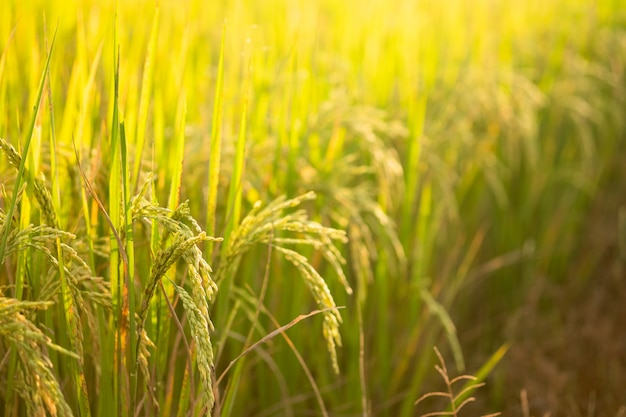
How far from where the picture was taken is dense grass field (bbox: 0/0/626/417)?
100cm

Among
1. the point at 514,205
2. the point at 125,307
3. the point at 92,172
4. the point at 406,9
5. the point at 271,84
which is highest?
the point at 406,9

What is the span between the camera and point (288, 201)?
103cm

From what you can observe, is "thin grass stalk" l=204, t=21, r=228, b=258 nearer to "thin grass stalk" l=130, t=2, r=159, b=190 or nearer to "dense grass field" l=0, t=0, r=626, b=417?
"dense grass field" l=0, t=0, r=626, b=417

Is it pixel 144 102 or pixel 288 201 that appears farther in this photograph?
pixel 144 102

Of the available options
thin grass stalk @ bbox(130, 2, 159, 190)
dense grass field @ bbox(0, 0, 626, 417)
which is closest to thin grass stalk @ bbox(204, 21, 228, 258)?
dense grass field @ bbox(0, 0, 626, 417)

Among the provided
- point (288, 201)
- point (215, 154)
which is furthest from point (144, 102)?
point (288, 201)

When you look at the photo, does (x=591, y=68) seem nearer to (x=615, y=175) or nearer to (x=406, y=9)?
(x=615, y=175)

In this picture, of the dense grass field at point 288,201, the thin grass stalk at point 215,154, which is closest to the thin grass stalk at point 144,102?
the dense grass field at point 288,201

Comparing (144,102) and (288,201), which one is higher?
(144,102)

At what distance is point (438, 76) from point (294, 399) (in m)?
1.39

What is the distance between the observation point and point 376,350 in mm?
1869

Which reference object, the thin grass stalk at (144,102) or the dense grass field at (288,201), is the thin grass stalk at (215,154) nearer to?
the dense grass field at (288,201)

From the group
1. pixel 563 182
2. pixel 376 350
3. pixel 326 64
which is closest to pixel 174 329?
pixel 376 350

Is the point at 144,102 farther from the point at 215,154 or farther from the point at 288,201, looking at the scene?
the point at 288,201
